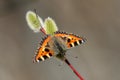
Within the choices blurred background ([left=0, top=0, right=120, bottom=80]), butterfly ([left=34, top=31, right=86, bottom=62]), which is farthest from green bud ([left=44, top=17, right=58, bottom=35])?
blurred background ([left=0, top=0, right=120, bottom=80])

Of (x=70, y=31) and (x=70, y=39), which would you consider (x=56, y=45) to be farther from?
(x=70, y=31)

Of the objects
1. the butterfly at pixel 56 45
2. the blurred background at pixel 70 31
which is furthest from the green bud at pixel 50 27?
the blurred background at pixel 70 31

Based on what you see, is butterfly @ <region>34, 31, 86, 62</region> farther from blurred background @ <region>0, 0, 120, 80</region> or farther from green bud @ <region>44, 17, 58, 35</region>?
blurred background @ <region>0, 0, 120, 80</region>

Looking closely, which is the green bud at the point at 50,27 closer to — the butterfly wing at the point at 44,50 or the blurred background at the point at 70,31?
the butterfly wing at the point at 44,50

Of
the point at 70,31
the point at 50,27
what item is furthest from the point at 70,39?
the point at 70,31

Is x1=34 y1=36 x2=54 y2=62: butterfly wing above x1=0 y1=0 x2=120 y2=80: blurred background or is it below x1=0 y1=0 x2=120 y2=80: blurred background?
below

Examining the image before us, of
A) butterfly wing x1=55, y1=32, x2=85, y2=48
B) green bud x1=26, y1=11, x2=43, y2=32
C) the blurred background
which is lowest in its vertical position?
butterfly wing x1=55, y1=32, x2=85, y2=48
